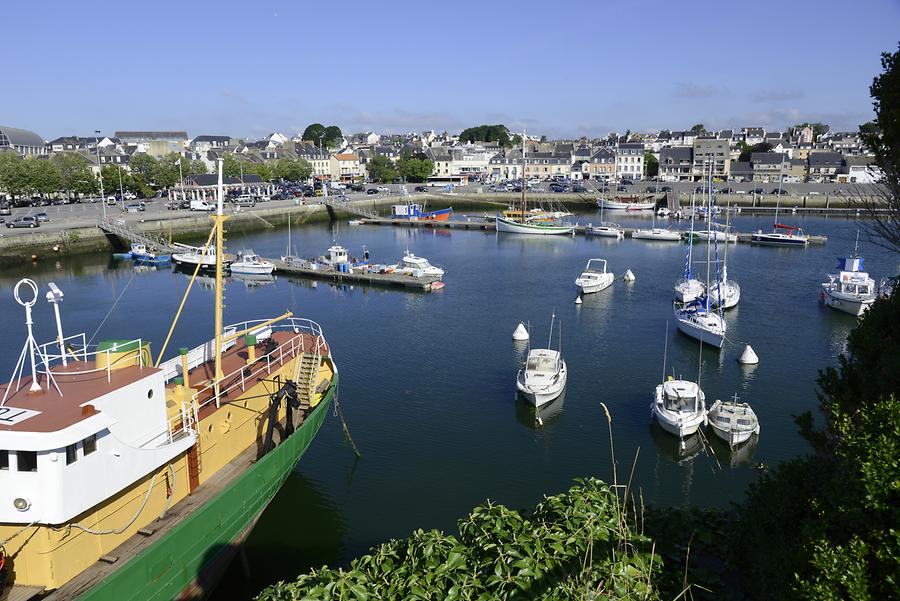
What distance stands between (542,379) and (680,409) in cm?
403

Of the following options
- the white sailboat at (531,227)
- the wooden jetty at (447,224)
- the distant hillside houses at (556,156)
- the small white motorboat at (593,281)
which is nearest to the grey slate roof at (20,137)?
the distant hillside houses at (556,156)

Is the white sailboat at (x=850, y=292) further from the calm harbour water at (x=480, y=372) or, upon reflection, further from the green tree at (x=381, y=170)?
the green tree at (x=381, y=170)

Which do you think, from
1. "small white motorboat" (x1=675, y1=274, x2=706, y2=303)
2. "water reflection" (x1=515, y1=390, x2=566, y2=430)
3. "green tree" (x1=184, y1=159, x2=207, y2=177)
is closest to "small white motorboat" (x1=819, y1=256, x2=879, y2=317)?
"small white motorboat" (x1=675, y1=274, x2=706, y2=303)

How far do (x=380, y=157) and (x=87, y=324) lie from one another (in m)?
87.1

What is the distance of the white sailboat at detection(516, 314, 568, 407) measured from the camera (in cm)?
1911

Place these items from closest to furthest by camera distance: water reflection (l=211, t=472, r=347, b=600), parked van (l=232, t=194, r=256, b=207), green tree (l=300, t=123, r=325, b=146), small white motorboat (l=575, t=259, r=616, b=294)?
1. water reflection (l=211, t=472, r=347, b=600)
2. small white motorboat (l=575, t=259, r=616, b=294)
3. parked van (l=232, t=194, r=256, b=207)
4. green tree (l=300, t=123, r=325, b=146)

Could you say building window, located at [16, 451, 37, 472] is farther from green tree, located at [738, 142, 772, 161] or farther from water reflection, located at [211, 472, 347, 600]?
green tree, located at [738, 142, 772, 161]

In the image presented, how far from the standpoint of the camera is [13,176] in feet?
209

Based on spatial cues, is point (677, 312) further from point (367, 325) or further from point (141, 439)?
point (141, 439)

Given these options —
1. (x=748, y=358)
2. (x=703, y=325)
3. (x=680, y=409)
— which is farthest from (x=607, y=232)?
(x=680, y=409)

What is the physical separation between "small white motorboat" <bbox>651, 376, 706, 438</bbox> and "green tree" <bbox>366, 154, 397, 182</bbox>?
92.4 meters

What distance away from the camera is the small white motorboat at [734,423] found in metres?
16.8

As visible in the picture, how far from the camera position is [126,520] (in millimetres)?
10023

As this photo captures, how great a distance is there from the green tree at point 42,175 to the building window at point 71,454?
6883cm
